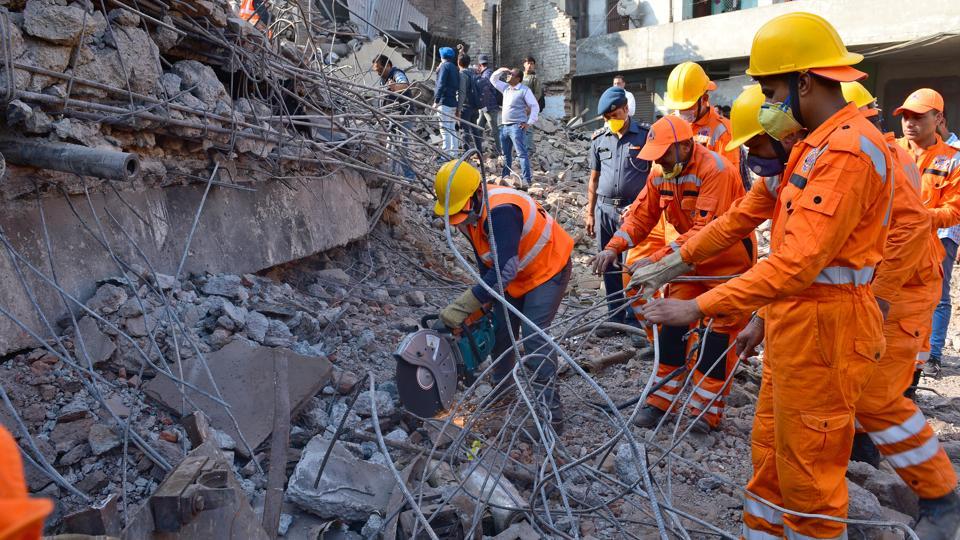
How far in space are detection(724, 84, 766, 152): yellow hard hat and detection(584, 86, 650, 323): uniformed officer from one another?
2.90m

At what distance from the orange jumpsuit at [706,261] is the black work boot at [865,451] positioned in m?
0.72

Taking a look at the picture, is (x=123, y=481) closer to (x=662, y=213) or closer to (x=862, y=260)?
(x=862, y=260)

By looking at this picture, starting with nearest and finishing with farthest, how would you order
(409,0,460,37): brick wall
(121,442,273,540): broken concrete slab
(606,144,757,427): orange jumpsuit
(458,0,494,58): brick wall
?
(121,442,273,540): broken concrete slab, (606,144,757,427): orange jumpsuit, (458,0,494,58): brick wall, (409,0,460,37): brick wall

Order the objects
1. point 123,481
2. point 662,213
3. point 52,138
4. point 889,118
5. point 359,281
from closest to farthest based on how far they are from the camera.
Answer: point 123,481 → point 52,138 → point 662,213 → point 359,281 → point 889,118

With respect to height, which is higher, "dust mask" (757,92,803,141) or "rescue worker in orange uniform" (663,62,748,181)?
"rescue worker in orange uniform" (663,62,748,181)

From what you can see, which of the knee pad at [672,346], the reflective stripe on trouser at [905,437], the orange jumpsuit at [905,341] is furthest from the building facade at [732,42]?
the reflective stripe on trouser at [905,437]

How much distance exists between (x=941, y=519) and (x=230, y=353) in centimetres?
326

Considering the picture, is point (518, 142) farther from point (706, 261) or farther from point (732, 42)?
point (706, 261)

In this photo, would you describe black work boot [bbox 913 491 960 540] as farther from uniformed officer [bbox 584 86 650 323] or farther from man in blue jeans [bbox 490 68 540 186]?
man in blue jeans [bbox 490 68 540 186]

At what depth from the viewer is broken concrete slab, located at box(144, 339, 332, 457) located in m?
3.51

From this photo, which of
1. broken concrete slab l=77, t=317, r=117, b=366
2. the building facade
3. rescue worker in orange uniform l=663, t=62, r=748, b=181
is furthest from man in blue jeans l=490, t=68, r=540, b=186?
broken concrete slab l=77, t=317, r=117, b=366

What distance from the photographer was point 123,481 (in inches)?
113

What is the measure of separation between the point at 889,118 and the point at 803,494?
1509cm

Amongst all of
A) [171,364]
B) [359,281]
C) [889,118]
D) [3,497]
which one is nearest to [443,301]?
[359,281]
